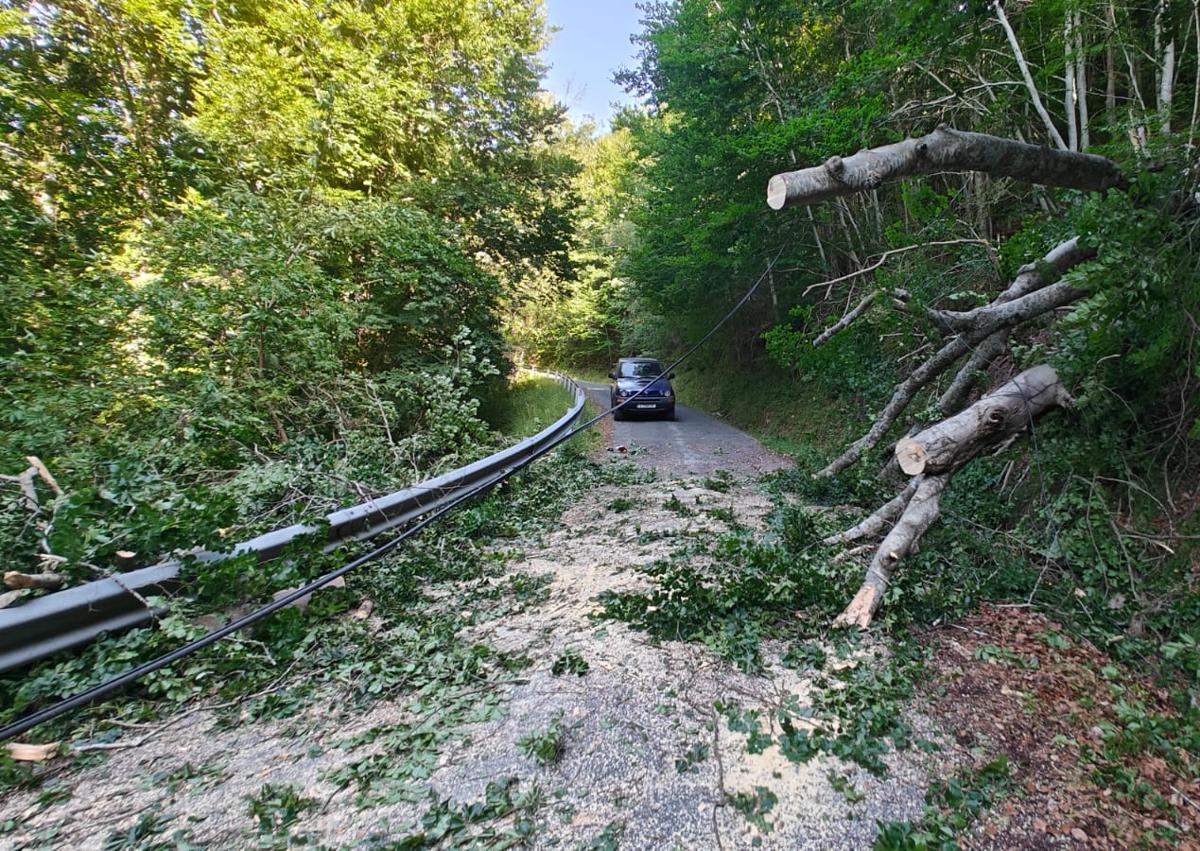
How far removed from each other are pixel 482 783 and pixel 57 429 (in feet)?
14.4

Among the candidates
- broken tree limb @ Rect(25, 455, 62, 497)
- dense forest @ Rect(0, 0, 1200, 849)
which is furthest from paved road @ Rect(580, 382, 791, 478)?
broken tree limb @ Rect(25, 455, 62, 497)

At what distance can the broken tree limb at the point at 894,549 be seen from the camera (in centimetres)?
279

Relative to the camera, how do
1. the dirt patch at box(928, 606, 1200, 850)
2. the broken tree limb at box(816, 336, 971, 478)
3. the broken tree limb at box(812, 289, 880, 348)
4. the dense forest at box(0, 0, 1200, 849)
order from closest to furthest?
the dirt patch at box(928, 606, 1200, 850) → the dense forest at box(0, 0, 1200, 849) → the broken tree limb at box(816, 336, 971, 478) → the broken tree limb at box(812, 289, 880, 348)

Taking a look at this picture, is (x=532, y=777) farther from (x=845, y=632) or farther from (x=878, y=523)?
(x=878, y=523)

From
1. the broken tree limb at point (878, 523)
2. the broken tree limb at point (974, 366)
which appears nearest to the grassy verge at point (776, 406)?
the broken tree limb at point (974, 366)

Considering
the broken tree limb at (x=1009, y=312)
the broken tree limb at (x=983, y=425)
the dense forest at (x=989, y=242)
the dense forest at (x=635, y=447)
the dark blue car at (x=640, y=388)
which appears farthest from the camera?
the dark blue car at (x=640, y=388)

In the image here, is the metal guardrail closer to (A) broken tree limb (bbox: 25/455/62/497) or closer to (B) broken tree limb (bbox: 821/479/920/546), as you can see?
(A) broken tree limb (bbox: 25/455/62/497)

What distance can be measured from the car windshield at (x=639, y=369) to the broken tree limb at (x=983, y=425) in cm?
1133

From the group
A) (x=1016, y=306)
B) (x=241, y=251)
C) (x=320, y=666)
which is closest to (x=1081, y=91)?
(x=1016, y=306)

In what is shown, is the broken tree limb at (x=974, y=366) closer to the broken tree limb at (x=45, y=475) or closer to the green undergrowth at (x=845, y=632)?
the green undergrowth at (x=845, y=632)

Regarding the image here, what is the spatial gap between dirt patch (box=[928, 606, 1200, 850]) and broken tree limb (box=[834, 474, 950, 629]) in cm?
35

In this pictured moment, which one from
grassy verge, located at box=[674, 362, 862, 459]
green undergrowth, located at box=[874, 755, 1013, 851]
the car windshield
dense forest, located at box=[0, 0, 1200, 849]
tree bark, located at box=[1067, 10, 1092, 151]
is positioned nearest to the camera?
green undergrowth, located at box=[874, 755, 1013, 851]

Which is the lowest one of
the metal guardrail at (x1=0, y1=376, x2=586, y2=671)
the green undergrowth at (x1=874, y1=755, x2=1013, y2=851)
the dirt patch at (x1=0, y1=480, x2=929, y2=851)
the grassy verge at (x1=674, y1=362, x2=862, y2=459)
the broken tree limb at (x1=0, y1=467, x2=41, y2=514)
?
the grassy verge at (x1=674, y1=362, x2=862, y2=459)

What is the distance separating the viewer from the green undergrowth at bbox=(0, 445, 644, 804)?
6.18 ft
